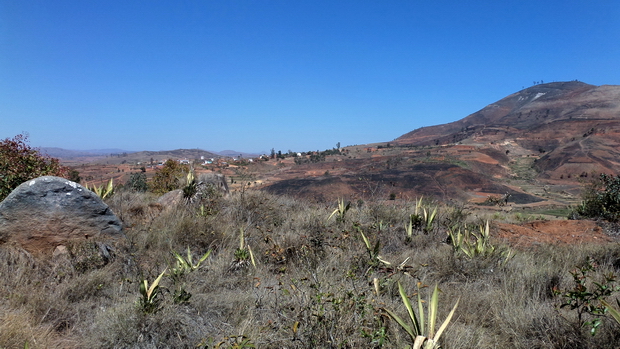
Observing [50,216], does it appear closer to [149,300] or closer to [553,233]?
[149,300]

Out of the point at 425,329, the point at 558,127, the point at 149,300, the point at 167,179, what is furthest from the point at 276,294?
the point at 558,127

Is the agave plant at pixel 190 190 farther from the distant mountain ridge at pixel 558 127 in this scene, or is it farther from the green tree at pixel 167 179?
the distant mountain ridge at pixel 558 127

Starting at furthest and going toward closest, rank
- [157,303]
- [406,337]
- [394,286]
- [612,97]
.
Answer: [612,97] < [394,286] < [157,303] < [406,337]

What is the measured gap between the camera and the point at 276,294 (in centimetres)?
276

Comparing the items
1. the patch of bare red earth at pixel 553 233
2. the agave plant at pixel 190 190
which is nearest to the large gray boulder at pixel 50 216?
the agave plant at pixel 190 190

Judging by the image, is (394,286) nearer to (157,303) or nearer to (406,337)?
(406,337)

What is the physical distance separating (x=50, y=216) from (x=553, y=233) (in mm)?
9461

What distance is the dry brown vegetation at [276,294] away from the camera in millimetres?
2338

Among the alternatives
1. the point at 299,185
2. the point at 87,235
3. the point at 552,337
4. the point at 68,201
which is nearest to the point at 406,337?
the point at 552,337

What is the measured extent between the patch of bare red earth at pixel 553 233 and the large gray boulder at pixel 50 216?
6.92 m

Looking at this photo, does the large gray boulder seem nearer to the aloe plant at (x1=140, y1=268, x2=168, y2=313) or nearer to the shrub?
the aloe plant at (x1=140, y1=268, x2=168, y2=313)

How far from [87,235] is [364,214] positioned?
16.4ft

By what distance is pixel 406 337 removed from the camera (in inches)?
91.7

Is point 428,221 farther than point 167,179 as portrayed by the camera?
No
